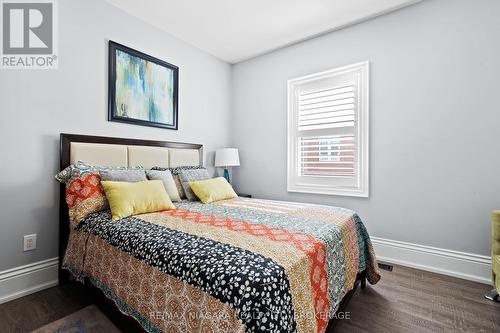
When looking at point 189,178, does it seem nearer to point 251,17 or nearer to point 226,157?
point 226,157

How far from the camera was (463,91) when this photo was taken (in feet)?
7.28

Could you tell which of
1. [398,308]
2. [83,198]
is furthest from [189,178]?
[398,308]

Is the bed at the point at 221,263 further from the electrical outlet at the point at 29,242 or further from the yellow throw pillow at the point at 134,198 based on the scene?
the electrical outlet at the point at 29,242

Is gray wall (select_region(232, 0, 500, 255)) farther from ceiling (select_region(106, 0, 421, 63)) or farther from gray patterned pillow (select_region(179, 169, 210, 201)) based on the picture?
gray patterned pillow (select_region(179, 169, 210, 201))

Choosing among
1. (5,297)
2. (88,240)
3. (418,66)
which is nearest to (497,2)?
(418,66)

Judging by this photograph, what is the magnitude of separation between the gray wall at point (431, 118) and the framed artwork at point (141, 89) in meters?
1.90

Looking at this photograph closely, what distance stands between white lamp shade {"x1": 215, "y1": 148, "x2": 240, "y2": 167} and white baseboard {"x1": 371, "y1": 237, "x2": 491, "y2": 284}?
202cm

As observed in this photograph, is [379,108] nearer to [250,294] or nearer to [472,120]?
[472,120]

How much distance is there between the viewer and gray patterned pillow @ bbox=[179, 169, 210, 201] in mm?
2603

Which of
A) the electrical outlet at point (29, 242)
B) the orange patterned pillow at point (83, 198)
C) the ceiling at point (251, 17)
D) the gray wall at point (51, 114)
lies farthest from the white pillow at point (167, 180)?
the ceiling at point (251, 17)

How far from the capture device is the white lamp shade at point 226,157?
3.47 m

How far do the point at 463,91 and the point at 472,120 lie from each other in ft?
0.92

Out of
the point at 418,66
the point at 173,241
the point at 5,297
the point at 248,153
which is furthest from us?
the point at 248,153
